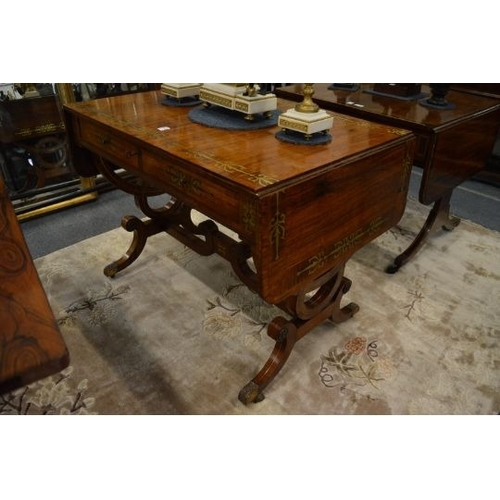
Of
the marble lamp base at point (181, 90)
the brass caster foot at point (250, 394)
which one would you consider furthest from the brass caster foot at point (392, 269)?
the marble lamp base at point (181, 90)

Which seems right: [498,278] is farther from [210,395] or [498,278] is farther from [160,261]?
[160,261]

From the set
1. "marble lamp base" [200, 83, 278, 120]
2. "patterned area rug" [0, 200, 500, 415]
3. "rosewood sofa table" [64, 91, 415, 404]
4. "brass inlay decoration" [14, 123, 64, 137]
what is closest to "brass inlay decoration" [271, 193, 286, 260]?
"rosewood sofa table" [64, 91, 415, 404]

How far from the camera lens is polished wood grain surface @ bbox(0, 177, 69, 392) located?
597 mm

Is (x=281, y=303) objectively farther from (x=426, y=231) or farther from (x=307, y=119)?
(x=426, y=231)

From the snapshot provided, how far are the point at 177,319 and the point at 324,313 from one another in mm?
626

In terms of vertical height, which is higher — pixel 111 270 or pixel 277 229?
pixel 277 229

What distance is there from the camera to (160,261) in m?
2.22

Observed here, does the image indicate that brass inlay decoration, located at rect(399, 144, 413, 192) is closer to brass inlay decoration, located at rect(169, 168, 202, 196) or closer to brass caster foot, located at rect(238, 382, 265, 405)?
brass inlay decoration, located at rect(169, 168, 202, 196)

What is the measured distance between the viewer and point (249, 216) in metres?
1.06

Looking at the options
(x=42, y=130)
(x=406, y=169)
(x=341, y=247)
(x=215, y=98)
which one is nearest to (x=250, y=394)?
(x=341, y=247)

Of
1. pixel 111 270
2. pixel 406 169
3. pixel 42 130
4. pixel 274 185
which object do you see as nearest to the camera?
pixel 274 185

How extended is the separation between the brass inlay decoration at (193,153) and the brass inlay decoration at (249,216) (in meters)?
0.06

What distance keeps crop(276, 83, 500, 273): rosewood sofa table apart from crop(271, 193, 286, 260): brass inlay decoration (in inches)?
36.0

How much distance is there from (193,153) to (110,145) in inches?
17.7
